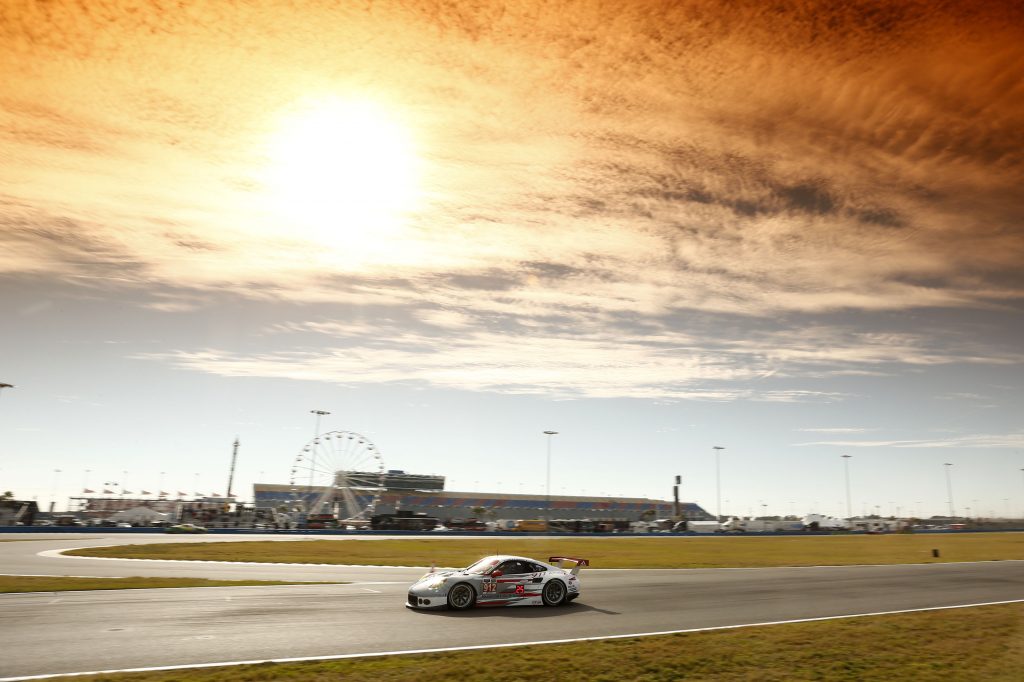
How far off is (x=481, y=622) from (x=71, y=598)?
11484mm

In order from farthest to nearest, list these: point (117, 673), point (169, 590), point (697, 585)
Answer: point (697, 585) → point (169, 590) → point (117, 673)

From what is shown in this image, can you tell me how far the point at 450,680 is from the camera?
31.7ft

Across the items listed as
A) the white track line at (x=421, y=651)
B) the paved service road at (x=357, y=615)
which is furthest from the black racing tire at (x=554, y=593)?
the white track line at (x=421, y=651)

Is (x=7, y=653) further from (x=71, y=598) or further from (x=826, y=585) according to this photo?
(x=826, y=585)

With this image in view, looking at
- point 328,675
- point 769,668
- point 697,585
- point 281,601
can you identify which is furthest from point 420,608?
point 697,585

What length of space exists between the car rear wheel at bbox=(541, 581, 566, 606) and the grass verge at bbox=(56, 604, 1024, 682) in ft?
15.2

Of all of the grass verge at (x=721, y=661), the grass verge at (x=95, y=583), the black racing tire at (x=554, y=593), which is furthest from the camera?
the grass verge at (x=95, y=583)

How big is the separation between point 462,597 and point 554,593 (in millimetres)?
2678

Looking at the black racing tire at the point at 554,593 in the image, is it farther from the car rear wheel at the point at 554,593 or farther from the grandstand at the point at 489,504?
the grandstand at the point at 489,504

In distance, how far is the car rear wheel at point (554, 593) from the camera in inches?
671

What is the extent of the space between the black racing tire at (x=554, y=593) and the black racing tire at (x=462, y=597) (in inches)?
80.4

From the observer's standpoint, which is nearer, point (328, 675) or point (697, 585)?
point (328, 675)

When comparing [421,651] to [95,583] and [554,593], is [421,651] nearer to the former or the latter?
[554,593]

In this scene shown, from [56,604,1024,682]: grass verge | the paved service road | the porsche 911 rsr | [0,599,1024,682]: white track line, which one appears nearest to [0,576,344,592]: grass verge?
the paved service road
